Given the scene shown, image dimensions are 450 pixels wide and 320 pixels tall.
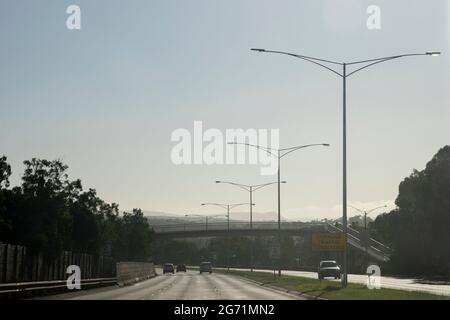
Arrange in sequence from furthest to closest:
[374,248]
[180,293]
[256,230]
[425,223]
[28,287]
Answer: [256,230], [374,248], [425,223], [180,293], [28,287]

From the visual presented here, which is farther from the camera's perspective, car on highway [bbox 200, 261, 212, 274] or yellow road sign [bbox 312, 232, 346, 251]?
car on highway [bbox 200, 261, 212, 274]

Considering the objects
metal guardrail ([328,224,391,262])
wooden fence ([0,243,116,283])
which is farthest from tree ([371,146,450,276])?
wooden fence ([0,243,116,283])

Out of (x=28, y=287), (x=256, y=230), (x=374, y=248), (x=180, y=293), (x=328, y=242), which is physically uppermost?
(x=256, y=230)

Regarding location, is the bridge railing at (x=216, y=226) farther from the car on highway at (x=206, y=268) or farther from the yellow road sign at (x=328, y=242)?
the yellow road sign at (x=328, y=242)

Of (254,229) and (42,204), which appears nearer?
(42,204)


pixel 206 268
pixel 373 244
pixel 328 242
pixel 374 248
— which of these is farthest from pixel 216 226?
pixel 328 242

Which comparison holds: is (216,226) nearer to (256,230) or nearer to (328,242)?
(256,230)

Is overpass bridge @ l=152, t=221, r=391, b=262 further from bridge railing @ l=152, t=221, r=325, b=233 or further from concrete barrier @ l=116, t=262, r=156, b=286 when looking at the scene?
concrete barrier @ l=116, t=262, r=156, b=286

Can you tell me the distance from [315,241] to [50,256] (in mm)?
21028

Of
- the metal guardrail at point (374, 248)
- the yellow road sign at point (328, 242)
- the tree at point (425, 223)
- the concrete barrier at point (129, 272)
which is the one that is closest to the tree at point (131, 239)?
the concrete barrier at point (129, 272)

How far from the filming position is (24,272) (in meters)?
53.9

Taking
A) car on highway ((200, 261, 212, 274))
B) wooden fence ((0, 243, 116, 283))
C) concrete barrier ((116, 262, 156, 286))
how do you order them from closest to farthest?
wooden fence ((0, 243, 116, 283))
concrete barrier ((116, 262, 156, 286))
car on highway ((200, 261, 212, 274))
